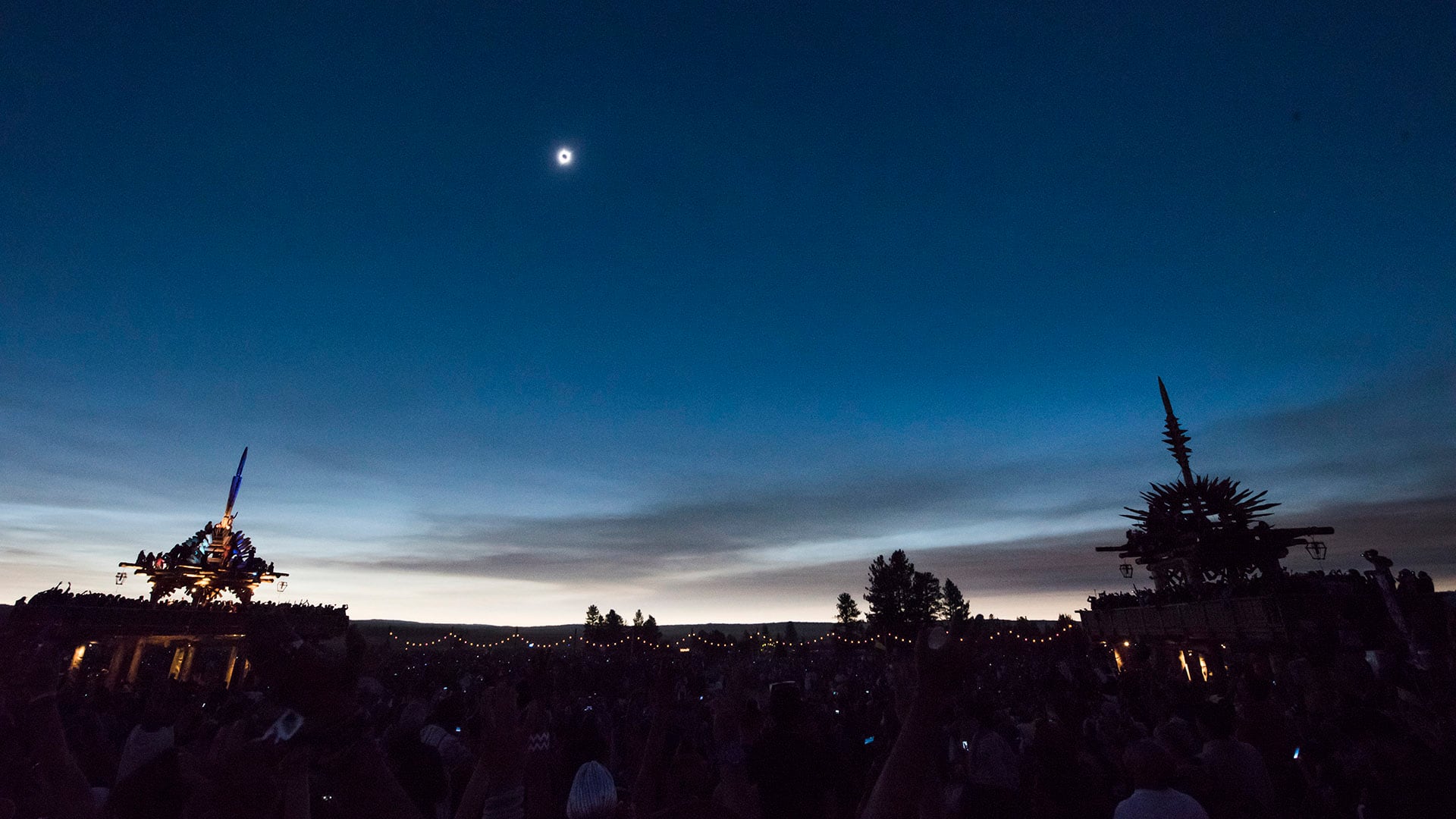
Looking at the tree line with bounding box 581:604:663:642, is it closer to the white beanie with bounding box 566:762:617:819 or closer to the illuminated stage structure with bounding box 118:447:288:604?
the illuminated stage structure with bounding box 118:447:288:604

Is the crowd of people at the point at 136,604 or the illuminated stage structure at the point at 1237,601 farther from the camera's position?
the crowd of people at the point at 136,604

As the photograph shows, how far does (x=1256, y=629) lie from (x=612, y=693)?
17326 mm

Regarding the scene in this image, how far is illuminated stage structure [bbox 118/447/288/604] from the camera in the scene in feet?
114

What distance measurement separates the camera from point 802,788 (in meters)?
3.20

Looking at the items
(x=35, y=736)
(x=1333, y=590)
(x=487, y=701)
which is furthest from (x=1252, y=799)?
(x=1333, y=590)

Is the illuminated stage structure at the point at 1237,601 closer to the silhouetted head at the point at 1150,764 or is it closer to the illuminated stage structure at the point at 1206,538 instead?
the illuminated stage structure at the point at 1206,538

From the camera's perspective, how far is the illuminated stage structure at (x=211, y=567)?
34.9 metres

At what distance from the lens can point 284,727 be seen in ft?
6.89

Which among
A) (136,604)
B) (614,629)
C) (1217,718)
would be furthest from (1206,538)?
(614,629)

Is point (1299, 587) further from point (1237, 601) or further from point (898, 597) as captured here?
point (898, 597)

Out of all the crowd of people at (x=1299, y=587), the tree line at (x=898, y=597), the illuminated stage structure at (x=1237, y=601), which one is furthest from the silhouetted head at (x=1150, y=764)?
the tree line at (x=898, y=597)

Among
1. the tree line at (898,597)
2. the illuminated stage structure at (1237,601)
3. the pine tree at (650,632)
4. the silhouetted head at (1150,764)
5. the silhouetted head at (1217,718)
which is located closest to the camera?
the silhouetted head at (1150,764)

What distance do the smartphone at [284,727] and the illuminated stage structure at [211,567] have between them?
144 ft

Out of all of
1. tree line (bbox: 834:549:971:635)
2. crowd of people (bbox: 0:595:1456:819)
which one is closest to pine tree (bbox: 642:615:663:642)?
tree line (bbox: 834:549:971:635)
